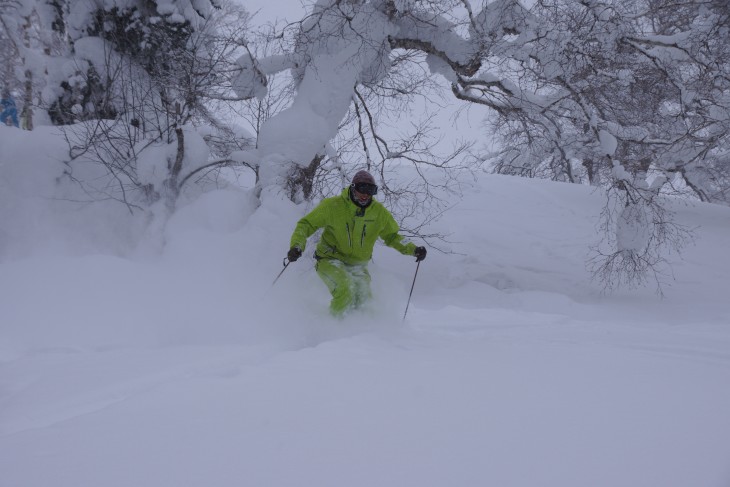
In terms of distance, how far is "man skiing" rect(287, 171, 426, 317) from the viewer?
4.55 meters

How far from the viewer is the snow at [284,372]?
1.64m

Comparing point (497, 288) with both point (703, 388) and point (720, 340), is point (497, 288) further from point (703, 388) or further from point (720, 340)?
point (703, 388)

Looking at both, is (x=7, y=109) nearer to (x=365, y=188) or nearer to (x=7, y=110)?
(x=7, y=110)

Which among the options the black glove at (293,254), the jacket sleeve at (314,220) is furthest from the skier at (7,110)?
the black glove at (293,254)

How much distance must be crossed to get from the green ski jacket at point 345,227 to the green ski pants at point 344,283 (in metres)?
0.12

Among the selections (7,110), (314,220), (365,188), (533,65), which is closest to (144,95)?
(314,220)

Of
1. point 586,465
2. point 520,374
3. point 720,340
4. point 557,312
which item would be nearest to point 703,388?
point 520,374

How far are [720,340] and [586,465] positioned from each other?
331 centimetres

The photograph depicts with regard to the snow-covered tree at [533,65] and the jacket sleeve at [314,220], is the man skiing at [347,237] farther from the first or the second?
the snow-covered tree at [533,65]

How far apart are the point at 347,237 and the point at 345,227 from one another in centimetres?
12

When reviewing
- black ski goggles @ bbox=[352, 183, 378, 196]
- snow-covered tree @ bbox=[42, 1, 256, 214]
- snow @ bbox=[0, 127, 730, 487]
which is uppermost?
snow-covered tree @ bbox=[42, 1, 256, 214]

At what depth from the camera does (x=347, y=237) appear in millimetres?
4836

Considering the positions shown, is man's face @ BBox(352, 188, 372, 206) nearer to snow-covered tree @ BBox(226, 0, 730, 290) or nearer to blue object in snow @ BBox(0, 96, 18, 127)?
snow-covered tree @ BBox(226, 0, 730, 290)

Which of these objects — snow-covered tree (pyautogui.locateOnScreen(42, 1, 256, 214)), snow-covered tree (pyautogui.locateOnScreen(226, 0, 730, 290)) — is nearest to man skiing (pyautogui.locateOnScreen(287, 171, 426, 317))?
snow-covered tree (pyautogui.locateOnScreen(226, 0, 730, 290))
